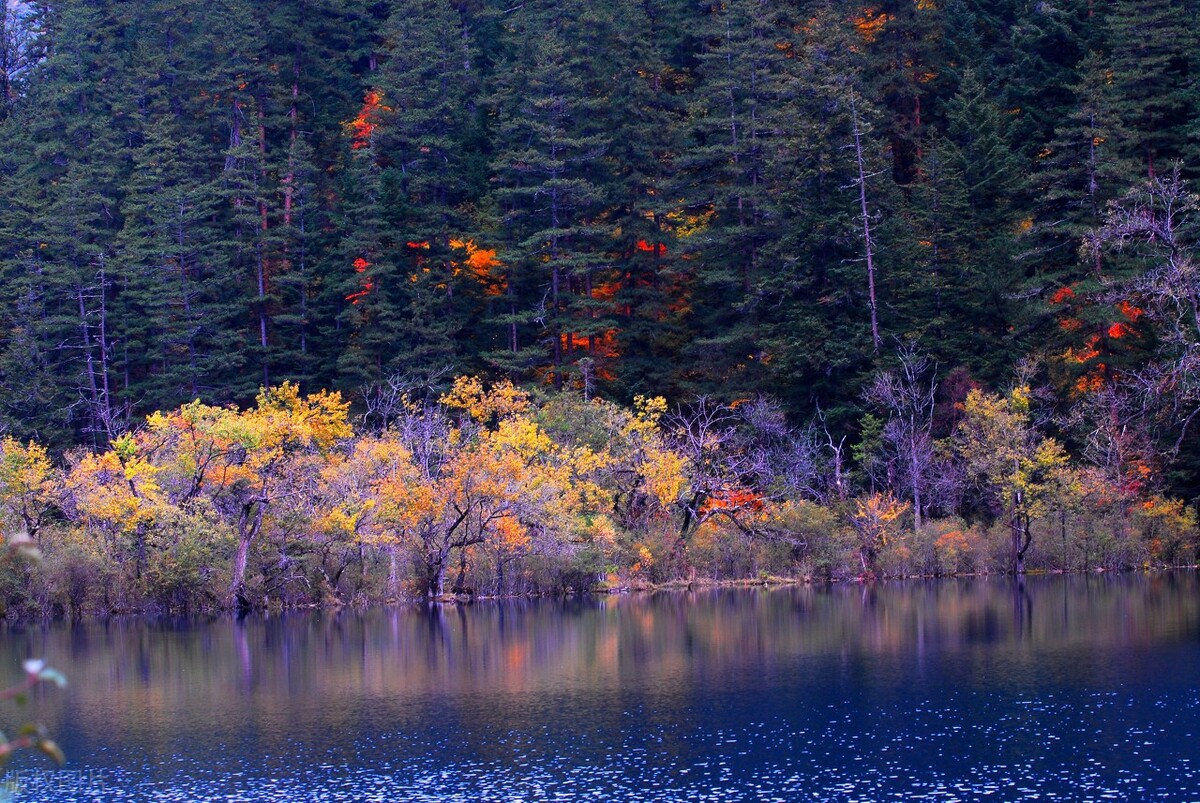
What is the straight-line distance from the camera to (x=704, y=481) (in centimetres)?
5234

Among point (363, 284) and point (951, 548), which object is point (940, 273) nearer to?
point (951, 548)

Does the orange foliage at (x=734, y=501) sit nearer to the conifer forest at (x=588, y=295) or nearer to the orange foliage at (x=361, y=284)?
the conifer forest at (x=588, y=295)

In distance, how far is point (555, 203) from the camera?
67.5 m

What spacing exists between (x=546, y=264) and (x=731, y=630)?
3064cm

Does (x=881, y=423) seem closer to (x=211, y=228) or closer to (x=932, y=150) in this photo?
(x=932, y=150)

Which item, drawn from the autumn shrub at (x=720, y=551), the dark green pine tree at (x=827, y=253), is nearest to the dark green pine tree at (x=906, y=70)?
the dark green pine tree at (x=827, y=253)

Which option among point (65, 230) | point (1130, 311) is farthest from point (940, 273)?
point (65, 230)

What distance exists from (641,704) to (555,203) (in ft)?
140

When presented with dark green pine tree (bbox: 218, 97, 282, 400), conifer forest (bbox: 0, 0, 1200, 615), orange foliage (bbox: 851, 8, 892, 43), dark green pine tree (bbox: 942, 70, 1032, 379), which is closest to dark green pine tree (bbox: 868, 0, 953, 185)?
orange foliage (bbox: 851, 8, 892, 43)

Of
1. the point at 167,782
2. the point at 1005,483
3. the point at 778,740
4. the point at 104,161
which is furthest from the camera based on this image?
the point at 104,161

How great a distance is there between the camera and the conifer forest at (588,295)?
47.2 metres

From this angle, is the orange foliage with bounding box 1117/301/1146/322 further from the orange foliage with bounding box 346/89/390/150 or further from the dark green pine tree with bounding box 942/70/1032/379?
the orange foliage with bounding box 346/89/390/150

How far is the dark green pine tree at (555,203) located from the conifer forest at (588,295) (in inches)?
10.4

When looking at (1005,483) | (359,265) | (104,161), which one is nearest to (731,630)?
(1005,483)
